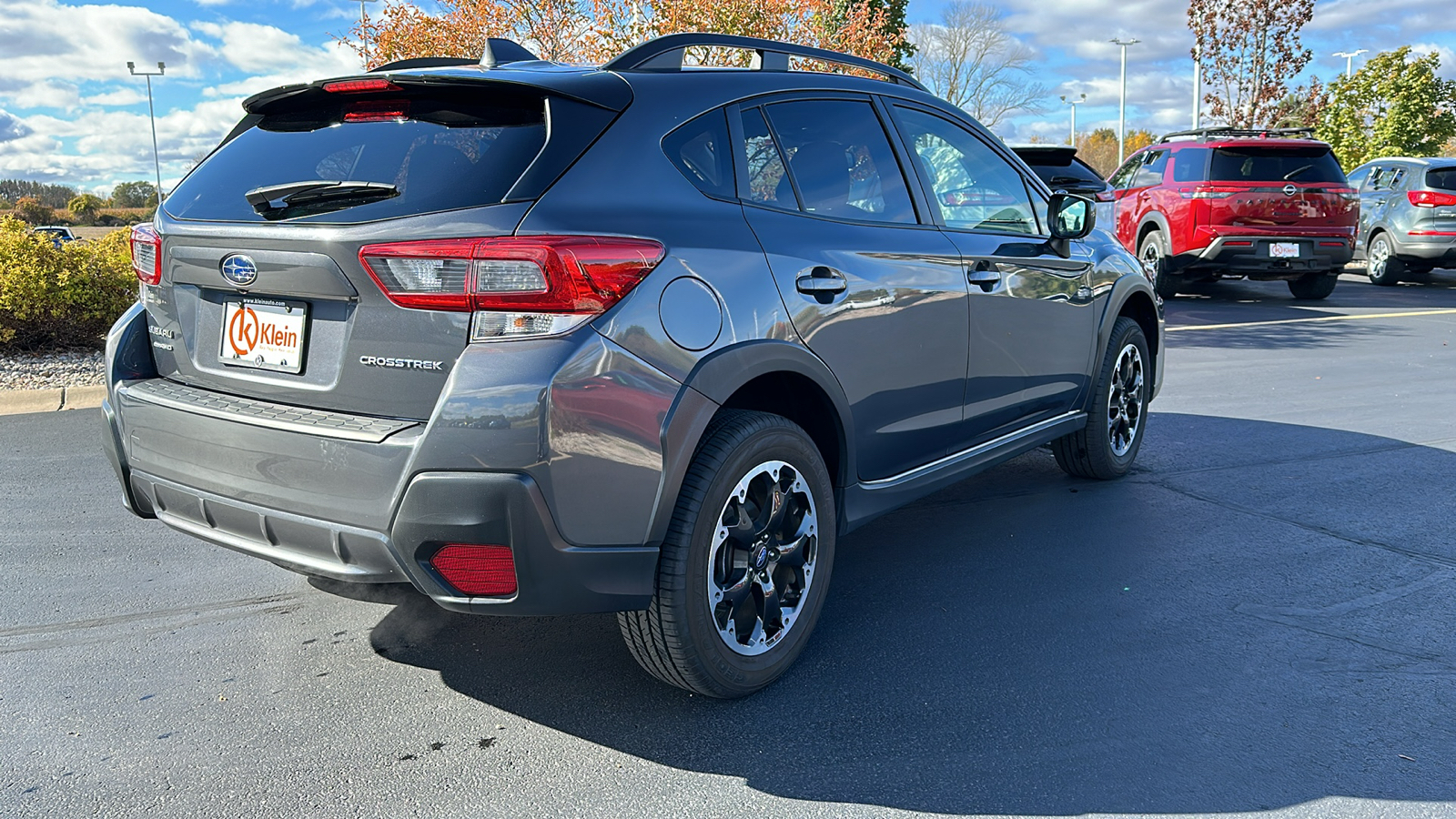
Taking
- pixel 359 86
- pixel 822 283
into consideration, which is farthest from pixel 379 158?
pixel 822 283

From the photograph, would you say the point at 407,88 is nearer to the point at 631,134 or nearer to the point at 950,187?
the point at 631,134

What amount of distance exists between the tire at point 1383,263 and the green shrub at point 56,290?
16.0m

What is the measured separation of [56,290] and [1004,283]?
24.6 feet

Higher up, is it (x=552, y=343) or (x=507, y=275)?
(x=507, y=275)

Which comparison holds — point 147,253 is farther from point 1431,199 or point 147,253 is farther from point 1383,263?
point 1383,263

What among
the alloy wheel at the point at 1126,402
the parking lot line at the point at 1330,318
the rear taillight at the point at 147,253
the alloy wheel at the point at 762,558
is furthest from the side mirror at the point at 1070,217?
the parking lot line at the point at 1330,318

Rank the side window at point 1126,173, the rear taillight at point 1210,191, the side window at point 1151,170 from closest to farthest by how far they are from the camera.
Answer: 1. the rear taillight at point 1210,191
2. the side window at point 1151,170
3. the side window at point 1126,173

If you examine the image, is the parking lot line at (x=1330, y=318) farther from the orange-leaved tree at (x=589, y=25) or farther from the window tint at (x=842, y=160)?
the window tint at (x=842, y=160)

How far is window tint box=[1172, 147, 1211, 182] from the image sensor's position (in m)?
12.6

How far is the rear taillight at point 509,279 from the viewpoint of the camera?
95.9 inches

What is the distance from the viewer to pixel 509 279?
7.99ft

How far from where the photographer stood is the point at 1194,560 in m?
4.18

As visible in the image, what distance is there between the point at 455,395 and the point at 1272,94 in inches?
1237

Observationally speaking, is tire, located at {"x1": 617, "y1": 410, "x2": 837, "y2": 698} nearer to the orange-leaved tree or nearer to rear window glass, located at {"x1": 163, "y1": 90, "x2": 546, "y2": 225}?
rear window glass, located at {"x1": 163, "y1": 90, "x2": 546, "y2": 225}
